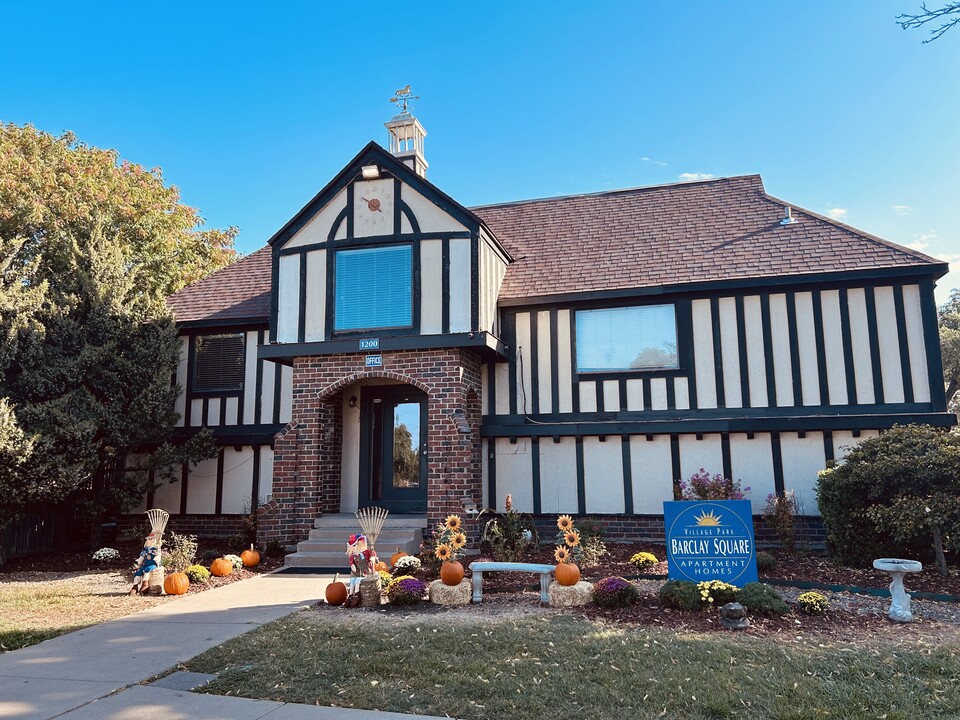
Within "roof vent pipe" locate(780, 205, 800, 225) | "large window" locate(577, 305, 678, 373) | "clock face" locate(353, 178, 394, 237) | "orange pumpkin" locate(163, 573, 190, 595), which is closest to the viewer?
"orange pumpkin" locate(163, 573, 190, 595)

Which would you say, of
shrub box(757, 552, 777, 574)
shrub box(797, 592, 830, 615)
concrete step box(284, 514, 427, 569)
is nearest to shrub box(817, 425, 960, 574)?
shrub box(757, 552, 777, 574)

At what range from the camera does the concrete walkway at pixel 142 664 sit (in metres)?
4.84

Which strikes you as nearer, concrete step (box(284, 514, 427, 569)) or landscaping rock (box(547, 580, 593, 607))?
landscaping rock (box(547, 580, 593, 607))

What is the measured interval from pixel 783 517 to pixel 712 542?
3583 mm

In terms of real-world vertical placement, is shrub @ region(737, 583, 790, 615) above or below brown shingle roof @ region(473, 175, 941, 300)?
below

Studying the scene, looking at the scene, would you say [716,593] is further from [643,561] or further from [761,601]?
[643,561]

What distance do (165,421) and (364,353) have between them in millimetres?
4319

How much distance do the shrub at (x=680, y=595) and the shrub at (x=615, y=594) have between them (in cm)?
31

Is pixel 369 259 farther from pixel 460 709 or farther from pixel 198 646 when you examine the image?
pixel 460 709

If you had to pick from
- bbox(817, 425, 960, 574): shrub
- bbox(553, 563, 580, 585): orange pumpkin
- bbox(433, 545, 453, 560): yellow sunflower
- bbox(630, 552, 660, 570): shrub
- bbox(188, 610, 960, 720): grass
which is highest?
bbox(817, 425, 960, 574): shrub

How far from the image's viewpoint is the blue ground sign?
25.1ft

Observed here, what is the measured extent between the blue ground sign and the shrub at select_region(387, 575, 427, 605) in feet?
9.40

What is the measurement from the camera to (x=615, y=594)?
289 inches

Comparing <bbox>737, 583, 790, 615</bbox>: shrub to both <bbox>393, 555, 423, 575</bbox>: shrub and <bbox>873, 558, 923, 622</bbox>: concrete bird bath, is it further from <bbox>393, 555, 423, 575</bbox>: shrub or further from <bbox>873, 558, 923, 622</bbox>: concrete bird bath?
<bbox>393, 555, 423, 575</bbox>: shrub
